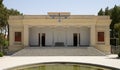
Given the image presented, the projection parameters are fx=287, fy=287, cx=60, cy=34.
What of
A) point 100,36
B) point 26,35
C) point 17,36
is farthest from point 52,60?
point 100,36

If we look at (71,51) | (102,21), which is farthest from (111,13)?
(71,51)

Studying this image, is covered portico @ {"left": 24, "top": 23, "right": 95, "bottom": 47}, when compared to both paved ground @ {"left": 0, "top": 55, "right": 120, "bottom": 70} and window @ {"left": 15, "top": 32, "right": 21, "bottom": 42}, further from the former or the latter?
paved ground @ {"left": 0, "top": 55, "right": 120, "bottom": 70}

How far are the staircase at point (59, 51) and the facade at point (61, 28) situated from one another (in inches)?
102

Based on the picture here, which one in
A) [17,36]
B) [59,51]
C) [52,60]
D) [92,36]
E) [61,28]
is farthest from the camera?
[61,28]

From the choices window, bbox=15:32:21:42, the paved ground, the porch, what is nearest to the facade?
window, bbox=15:32:21:42

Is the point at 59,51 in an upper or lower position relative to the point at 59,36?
lower

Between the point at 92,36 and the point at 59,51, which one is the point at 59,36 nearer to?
the point at 59,51

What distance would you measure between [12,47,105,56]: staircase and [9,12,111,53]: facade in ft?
8.46

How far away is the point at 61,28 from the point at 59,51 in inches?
241

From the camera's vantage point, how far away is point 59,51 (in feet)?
138

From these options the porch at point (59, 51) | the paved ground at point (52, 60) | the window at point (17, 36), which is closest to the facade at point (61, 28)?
the window at point (17, 36)

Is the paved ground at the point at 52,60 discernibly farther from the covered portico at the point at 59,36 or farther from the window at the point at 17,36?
the covered portico at the point at 59,36

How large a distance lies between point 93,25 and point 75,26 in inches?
113

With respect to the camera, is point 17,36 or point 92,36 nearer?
point 92,36
